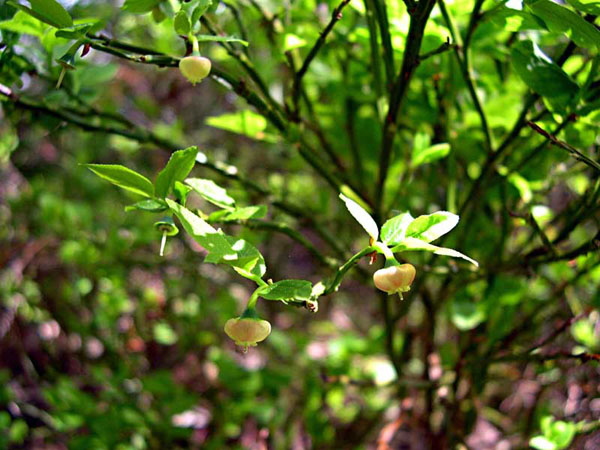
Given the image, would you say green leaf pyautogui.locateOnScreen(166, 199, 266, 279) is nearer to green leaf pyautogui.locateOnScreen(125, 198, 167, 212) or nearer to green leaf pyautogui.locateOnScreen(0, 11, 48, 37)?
green leaf pyautogui.locateOnScreen(125, 198, 167, 212)

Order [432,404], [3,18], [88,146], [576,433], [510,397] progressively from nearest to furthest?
1. [3,18]
2. [576,433]
3. [432,404]
4. [510,397]
5. [88,146]

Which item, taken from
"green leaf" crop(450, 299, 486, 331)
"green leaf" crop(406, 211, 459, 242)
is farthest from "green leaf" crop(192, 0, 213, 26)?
"green leaf" crop(450, 299, 486, 331)

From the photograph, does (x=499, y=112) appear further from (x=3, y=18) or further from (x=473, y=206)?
(x=3, y=18)

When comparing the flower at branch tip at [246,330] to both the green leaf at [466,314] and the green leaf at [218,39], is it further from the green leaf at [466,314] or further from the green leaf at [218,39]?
the green leaf at [466,314]

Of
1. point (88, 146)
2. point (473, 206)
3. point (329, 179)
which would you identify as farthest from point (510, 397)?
point (88, 146)

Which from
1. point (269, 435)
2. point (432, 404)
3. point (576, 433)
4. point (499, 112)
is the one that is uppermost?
point (499, 112)

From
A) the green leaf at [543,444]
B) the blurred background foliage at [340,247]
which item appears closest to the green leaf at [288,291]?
the blurred background foliage at [340,247]

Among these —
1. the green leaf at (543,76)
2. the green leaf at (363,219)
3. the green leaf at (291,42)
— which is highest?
the green leaf at (543,76)
